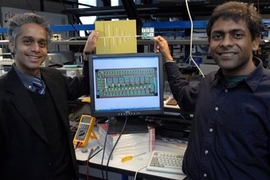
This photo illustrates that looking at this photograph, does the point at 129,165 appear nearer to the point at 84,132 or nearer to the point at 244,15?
the point at 84,132

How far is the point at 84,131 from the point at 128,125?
31cm

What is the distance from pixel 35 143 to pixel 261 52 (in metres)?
1.43

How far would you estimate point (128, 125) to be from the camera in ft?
5.16

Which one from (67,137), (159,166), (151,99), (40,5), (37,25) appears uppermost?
(40,5)

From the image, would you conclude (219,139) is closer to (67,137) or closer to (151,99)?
(151,99)

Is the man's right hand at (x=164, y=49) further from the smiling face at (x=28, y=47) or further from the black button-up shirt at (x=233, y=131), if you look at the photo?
the smiling face at (x=28, y=47)

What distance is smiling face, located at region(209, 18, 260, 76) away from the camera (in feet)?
3.33

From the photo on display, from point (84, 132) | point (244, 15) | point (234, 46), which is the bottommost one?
point (84, 132)

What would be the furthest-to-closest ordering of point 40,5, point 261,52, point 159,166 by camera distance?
1. point 40,5
2. point 261,52
3. point 159,166

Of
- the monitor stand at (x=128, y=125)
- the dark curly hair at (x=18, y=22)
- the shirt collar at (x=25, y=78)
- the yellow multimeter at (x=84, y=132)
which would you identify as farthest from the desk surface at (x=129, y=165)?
the dark curly hair at (x=18, y=22)

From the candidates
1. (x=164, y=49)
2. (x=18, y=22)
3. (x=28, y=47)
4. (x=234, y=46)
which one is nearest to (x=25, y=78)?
(x=28, y=47)

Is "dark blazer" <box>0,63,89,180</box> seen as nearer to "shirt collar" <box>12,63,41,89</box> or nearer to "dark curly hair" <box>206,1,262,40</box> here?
"shirt collar" <box>12,63,41,89</box>

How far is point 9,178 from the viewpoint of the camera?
1.18m

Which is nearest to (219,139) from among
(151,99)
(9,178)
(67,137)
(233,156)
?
(233,156)
